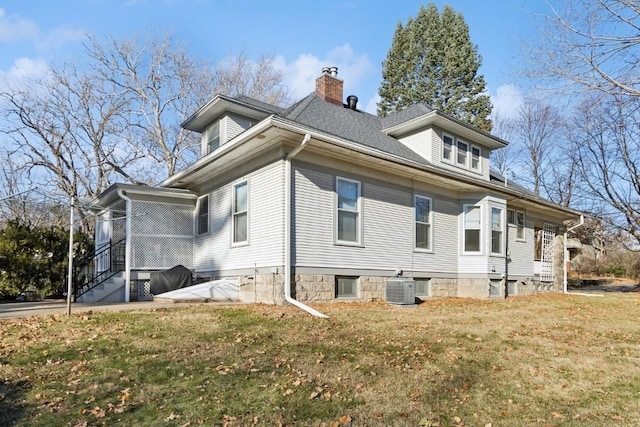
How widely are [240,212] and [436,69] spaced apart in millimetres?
25416

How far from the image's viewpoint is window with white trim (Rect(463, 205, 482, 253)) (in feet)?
42.9

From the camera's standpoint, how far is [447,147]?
13727mm

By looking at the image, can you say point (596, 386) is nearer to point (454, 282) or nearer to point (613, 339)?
point (613, 339)

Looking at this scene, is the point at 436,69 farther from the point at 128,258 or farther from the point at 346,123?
the point at 128,258

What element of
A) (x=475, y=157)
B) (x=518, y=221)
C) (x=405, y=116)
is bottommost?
(x=518, y=221)

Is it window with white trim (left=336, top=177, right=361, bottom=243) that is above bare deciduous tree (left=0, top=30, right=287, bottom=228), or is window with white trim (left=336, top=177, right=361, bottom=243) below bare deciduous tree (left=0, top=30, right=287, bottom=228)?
below

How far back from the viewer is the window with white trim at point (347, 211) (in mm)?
10203

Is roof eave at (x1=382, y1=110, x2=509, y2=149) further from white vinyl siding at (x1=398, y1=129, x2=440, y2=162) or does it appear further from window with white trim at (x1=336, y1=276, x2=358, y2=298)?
window with white trim at (x1=336, y1=276, x2=358, y2=298)

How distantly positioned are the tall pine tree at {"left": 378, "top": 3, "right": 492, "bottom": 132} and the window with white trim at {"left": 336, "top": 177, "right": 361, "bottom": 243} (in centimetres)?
2212

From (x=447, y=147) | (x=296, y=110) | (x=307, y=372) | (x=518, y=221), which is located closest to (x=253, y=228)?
(x=296, y=110)

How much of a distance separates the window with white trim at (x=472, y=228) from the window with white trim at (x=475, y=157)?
74.3 inches


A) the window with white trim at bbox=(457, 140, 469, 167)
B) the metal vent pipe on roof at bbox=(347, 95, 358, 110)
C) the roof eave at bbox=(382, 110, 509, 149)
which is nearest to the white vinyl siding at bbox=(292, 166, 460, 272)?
the window with white trim at bbox=(457, 140, 469, 167)

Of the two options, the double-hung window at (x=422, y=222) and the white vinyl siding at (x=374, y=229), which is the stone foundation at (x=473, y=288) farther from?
the double-hung window at (x=422, y=222)

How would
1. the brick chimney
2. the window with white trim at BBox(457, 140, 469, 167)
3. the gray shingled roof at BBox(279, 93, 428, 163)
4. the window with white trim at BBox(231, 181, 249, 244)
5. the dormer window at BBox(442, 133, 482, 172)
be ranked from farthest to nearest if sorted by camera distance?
the brick chimney
the window with white trim at BBox(457, 140, 469, 167)
the dormer window at BBox(442, 133, 482, 172)
the gray shingled roof at BBox(279, 93, 428, 163)
the window with white trim at BBox(231, 181, 249, 244)
